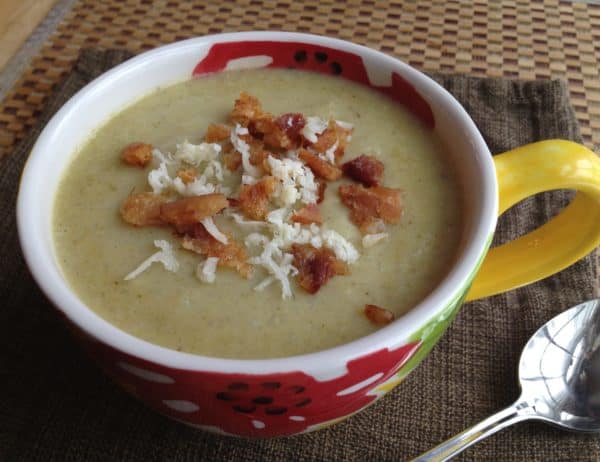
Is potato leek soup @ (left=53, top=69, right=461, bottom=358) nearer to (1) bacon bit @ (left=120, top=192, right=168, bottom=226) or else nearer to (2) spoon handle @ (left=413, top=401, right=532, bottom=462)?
(1) bacon bit @ (left=120, top=192, right=168, bottom=226)

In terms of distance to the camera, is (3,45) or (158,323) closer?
(158,323)

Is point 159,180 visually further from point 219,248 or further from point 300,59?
point 300,59

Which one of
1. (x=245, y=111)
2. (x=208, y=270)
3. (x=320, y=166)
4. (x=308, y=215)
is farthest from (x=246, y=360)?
(x=245, y=111)

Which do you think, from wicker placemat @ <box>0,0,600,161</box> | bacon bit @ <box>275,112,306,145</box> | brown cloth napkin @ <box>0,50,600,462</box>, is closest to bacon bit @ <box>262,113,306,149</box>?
bacon bit @ <box>275,112,306,145</box>

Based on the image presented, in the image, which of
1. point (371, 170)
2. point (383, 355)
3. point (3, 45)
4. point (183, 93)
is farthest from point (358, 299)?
point (3, 45)

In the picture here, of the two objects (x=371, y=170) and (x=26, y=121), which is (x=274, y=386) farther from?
(x=26, y=121)

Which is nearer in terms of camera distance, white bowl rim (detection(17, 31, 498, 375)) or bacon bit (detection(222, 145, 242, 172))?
white bowl rim (detection(17, 31, 498, 375))
